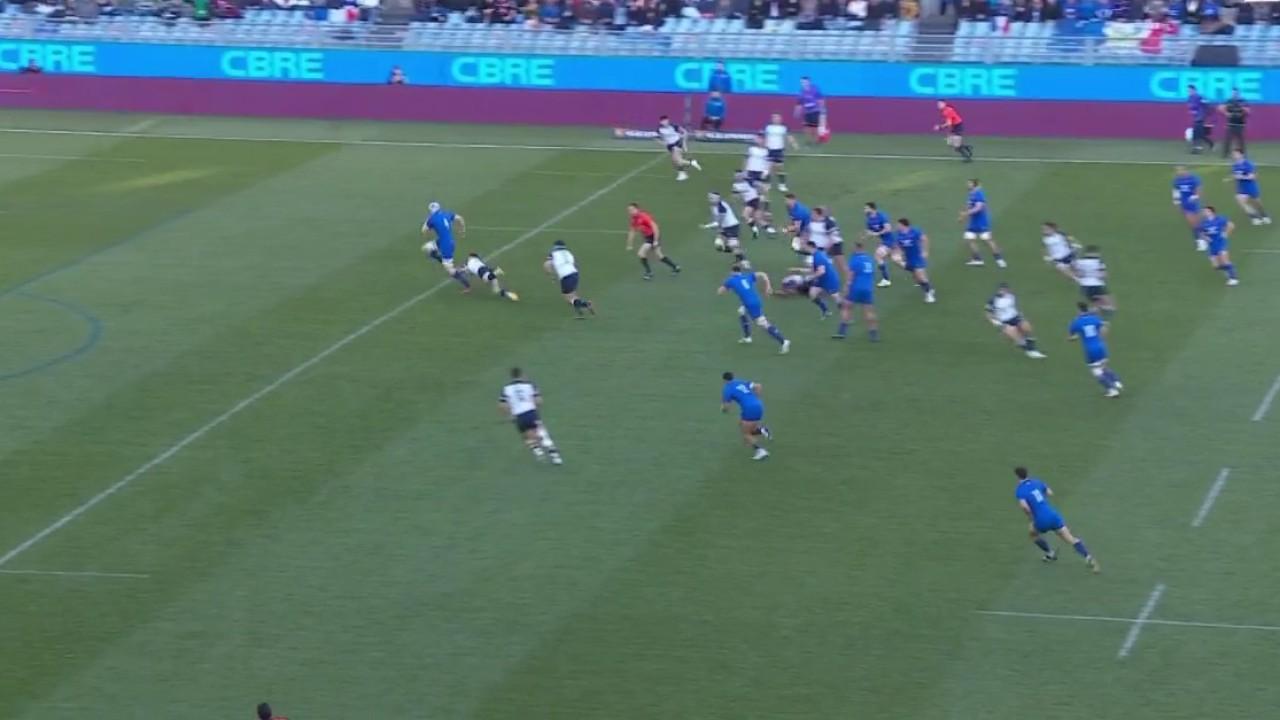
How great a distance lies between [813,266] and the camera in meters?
A: 39.1

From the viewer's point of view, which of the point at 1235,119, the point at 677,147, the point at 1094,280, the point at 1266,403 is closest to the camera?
the point at 1266,403

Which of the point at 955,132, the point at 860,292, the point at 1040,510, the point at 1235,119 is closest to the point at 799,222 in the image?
the point at 860,292

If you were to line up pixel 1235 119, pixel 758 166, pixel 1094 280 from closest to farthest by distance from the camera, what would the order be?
pixel 1094 280 → pixel 758 166 → pixel 1235 119

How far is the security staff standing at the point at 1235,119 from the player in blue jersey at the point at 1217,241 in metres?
8.36

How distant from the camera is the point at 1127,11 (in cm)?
5769

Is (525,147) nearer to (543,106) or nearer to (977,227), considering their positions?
(543,106)

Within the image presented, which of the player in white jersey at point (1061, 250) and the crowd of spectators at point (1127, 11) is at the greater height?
the crowd of spectators at point (1127, 11)

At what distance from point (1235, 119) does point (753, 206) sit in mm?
12217

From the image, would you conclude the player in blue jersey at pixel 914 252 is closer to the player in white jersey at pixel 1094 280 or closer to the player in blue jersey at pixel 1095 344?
the player in white jersey at pixel 1094 280

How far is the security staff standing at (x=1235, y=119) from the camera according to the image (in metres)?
49.8

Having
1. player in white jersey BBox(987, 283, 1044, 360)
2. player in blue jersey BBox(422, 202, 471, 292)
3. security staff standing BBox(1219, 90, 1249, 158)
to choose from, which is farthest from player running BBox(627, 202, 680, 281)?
security staff standing BBox(1219, 90, 1249, 158)

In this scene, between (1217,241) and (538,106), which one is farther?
(538,106)

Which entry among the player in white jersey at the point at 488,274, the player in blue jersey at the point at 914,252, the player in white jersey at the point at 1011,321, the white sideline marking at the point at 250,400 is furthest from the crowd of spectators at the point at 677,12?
the player in white jersey at the point at 1011,321

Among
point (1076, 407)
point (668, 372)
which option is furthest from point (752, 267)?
point (1076, 407)
